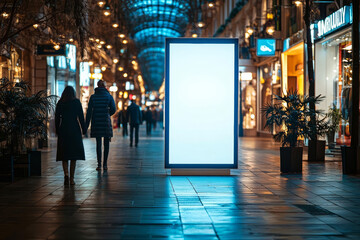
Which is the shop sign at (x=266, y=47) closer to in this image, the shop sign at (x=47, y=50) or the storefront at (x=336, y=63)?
the storefront at (x=336, y=63)

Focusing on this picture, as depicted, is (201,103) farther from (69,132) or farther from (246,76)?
(246,76)

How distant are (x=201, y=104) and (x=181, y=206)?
4432 mm

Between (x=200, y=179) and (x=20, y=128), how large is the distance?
3.52 meters

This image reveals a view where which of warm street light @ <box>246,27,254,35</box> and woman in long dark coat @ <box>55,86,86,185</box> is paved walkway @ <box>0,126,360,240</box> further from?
warm street light @ <box>246,27,254,35</box>

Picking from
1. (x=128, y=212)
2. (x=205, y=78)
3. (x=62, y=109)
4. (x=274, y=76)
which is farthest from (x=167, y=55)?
(x=274, y=76)

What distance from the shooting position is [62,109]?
10578mm

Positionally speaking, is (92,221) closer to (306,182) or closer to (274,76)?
(306,182)

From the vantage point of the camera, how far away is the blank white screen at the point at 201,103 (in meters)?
11.9

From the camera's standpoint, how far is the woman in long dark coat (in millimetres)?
10367

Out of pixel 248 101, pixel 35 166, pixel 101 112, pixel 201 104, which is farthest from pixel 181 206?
pixel 248 101

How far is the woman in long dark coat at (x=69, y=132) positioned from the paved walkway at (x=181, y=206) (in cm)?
47

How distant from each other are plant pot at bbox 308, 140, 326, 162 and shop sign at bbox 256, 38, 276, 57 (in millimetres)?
13314

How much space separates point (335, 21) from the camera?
789 inches

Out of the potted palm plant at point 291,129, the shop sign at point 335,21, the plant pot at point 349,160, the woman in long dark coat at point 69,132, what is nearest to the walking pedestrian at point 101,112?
the woman in long dark coat at point 69,132
